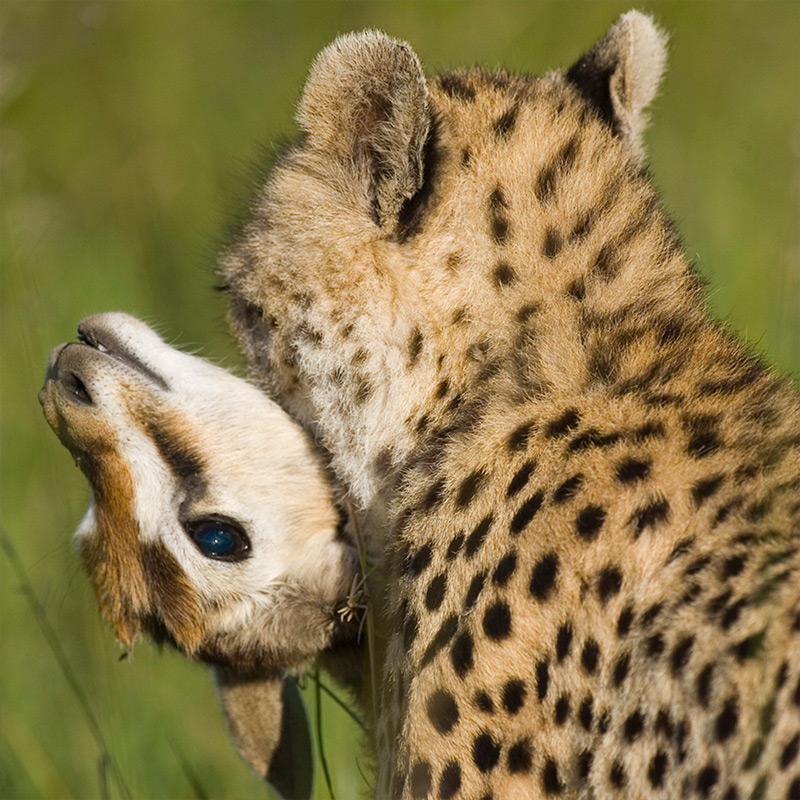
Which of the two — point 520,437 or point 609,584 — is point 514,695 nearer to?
point 609,584

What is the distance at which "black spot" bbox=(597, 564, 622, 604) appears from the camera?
3.18 metres

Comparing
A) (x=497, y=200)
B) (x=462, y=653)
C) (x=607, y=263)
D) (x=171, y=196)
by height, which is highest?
(x=171, y=196)

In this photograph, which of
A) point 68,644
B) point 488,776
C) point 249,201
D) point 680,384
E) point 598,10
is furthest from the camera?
point 598,10

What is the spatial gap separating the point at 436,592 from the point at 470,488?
0.27 metres

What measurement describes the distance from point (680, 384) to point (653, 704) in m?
0.87

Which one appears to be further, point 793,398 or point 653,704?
point 793,398

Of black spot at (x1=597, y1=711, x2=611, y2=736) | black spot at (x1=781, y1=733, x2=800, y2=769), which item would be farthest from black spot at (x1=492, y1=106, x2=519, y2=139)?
black spot at (x1=781, y1=733, x2=800, y2=769)

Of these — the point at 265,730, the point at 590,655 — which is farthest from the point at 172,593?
the point at 590,655

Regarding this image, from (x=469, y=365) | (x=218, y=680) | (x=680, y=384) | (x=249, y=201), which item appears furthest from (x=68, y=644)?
(x=680, y=384)

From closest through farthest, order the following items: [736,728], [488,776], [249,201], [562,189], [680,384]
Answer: [736,728], [488,776], [680,384], [562,189], [249,201]

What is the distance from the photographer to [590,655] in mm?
3160

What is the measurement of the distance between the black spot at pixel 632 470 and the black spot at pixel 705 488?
12cm

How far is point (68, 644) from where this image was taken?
19.3ft

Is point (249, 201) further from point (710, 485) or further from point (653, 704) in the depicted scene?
point (653, 704)
